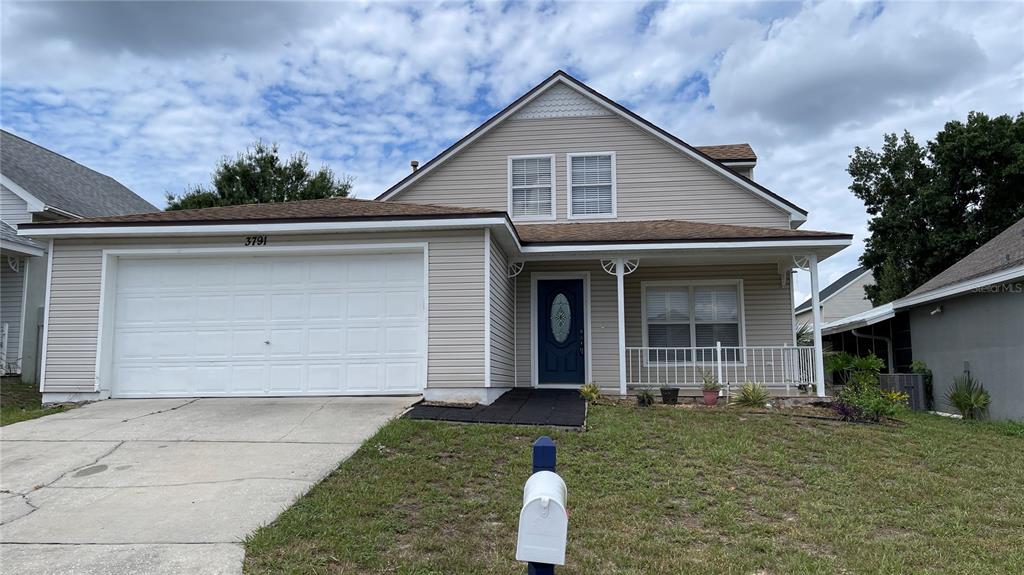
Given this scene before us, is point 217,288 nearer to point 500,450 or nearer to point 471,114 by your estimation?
point 500,450

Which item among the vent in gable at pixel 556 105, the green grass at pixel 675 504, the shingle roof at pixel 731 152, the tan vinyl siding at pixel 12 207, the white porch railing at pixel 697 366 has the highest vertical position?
the vent in gable at pixel 556 105

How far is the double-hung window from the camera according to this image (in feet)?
42.3

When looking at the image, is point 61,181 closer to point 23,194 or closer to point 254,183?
point 23,194

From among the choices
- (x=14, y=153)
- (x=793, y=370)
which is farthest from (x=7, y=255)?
(x=793, y=370)

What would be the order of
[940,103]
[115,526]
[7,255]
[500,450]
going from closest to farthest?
[115,526] → [500,450] → [7,255] → [940,103]

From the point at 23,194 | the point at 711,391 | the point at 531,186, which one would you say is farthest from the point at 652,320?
the point at 23,194

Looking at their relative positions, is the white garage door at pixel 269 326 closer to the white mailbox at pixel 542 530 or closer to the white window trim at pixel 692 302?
the white window trim at pixel 692 302

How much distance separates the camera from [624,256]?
1153 centimetres

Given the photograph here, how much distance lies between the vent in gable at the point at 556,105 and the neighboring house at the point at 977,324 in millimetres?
8243

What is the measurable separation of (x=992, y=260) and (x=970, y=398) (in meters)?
2.72

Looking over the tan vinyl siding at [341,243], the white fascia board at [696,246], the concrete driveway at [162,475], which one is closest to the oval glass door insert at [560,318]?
the white fascia board at [696,246]

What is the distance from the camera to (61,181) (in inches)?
707

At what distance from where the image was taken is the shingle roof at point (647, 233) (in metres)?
11.1

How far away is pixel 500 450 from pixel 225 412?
429 cm
